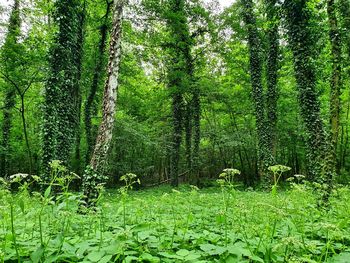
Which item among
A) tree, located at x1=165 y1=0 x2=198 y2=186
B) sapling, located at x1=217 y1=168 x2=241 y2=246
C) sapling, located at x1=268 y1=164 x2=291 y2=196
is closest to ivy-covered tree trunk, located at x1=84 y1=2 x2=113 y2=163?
tree, located at x1=165 y1=0 x2=198 y2=186

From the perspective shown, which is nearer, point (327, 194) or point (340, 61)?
point (327, 194)

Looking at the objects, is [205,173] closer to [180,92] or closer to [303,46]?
[180,92]

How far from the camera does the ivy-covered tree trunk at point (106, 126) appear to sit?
648 centimetres

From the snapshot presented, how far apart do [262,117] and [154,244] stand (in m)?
13.8

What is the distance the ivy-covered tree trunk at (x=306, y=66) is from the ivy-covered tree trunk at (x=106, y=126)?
7048 mm

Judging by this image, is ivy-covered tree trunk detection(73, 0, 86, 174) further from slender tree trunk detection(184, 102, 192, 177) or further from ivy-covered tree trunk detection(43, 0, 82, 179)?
slender tree trunk detection(184, 102, 192, 177)

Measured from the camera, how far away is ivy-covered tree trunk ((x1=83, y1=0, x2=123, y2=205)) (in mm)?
6484

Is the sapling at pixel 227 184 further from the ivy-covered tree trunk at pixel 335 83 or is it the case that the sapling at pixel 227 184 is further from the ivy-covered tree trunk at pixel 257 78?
the ivy-covered tree trunk at pixel 257 78

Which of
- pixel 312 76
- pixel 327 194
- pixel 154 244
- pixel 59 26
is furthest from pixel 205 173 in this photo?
pixel 154 244

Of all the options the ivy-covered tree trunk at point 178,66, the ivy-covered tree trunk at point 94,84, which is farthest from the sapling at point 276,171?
the ivy-covered tree trunk at point 94,84

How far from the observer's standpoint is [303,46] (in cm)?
1011

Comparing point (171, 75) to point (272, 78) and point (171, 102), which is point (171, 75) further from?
point (272, 78)

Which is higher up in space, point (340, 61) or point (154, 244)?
point (340, 61)

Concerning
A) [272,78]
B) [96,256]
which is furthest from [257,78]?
[96,256]
